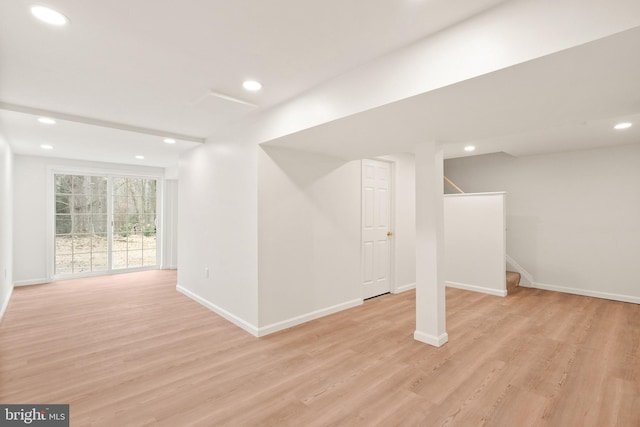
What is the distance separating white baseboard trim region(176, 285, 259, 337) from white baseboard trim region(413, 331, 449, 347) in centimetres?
167

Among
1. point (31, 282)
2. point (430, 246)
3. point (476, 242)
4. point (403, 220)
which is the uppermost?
point (403, 220)

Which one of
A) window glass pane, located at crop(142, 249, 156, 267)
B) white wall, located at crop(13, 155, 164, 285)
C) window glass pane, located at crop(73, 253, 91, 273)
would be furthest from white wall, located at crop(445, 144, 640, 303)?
white wall, located at crop(13, 155, 164, 285)

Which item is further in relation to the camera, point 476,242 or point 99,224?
point 99,224

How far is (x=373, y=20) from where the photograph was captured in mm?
1734

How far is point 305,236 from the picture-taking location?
12.1 ft

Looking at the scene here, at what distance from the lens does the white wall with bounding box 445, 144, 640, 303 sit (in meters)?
4.52

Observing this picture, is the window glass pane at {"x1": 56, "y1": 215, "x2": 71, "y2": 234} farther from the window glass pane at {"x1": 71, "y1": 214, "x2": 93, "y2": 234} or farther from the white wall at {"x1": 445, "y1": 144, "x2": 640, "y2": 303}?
the white wall at {"x1": 445, "y1": 144, "x2": 640, "y2": 303}

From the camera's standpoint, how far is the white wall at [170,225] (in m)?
7.05

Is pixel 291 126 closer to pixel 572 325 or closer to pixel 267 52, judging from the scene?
pixel 267 52

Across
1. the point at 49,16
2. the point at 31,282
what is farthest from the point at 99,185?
the point at 49,16

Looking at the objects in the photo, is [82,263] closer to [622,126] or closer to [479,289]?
[479,289]

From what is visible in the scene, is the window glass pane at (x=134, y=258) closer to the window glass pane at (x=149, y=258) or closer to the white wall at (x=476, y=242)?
the window glass pane at (x=149, y=258)

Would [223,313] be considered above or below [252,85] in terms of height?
below

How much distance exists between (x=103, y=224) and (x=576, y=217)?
28.7 ft
